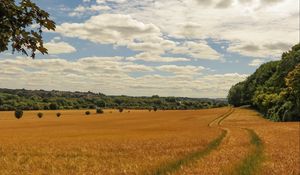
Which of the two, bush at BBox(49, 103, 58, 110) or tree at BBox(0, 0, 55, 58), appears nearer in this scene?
tree at BBox(0, 0, 55, 58)

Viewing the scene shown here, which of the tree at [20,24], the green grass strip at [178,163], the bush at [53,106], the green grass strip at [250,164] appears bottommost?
the green grass strip at [178,163]

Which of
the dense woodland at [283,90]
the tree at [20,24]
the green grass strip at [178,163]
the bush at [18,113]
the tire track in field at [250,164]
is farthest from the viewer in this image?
the bush at [18,113]

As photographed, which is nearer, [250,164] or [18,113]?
[250,164]

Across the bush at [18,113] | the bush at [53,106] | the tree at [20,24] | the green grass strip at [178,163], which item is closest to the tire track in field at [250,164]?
the green grass strip at [178,163]

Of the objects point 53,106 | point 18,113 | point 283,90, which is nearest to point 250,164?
point 283,90

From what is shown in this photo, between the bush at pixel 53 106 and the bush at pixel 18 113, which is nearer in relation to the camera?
the bush at pixel 18 113

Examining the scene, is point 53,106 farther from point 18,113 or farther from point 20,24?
point 20,24

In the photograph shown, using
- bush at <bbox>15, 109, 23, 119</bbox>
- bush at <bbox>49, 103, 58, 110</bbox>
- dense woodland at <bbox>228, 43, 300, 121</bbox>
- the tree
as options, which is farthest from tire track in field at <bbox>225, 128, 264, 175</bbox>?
bush at <bbox>49, 103, 58, 110</bbox>

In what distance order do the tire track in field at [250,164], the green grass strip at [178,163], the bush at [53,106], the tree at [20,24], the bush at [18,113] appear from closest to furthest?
1. the tree at [20,24]
2. the tire track in field at [250,164]
3. the green grass strip at [178,163]
4. the bush at [18,113]
5. the bush at [53,106]

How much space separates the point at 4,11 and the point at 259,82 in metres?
142

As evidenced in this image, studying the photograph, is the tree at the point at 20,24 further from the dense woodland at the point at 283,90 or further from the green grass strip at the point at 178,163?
the dense woodland at the point at 283,90

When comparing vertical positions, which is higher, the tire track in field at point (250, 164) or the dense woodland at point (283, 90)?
the dense woodland at point (283, 90)

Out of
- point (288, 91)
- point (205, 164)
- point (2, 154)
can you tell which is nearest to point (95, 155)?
→ point (2, 154)

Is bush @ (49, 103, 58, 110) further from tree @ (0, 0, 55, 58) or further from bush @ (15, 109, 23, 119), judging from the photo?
tree @ (0, 0, 55, 58)
